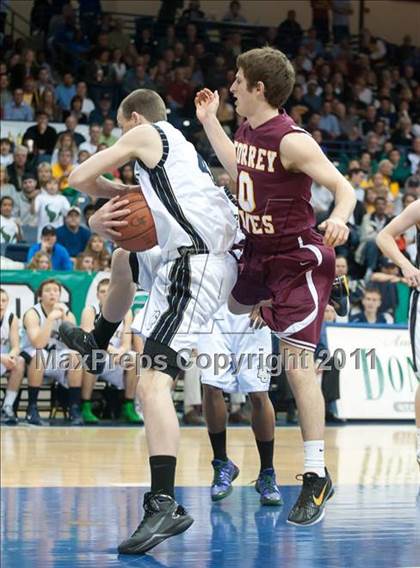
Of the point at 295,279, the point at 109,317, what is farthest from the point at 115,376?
the point at 295,279

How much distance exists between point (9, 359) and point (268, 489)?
5.11m

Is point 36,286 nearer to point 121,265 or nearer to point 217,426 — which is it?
point 217,426

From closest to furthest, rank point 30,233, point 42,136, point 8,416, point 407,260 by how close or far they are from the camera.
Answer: point 407,260 → point 8,416 → point 30,233 → point 42,136

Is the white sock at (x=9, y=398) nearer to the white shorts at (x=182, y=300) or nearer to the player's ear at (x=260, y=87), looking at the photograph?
the white shorts at (x=182, y=300)

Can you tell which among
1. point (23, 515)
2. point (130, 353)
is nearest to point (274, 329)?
point (23, 515)

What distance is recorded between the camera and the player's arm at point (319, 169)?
498 centimetres

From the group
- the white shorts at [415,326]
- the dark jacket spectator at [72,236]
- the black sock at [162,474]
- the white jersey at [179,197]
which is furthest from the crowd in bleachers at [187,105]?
the black sock at [162,474]

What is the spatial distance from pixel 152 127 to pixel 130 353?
6392 mm

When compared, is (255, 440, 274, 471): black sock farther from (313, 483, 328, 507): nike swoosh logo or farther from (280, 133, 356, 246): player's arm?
(280, 133, 356, 246): player's arm

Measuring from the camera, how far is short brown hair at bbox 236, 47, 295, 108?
17.1 feet

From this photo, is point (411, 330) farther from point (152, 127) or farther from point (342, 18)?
point (342, 18)

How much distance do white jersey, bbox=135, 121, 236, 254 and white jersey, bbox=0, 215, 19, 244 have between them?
25.4 feet

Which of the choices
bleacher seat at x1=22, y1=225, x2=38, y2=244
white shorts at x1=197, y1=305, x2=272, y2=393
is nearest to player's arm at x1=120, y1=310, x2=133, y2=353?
bleacher seat at x1=22, y1=225, x2=38, y2=244

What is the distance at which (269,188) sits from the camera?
5305mm
